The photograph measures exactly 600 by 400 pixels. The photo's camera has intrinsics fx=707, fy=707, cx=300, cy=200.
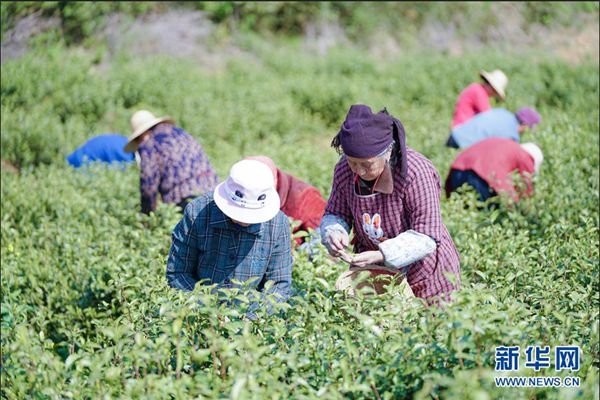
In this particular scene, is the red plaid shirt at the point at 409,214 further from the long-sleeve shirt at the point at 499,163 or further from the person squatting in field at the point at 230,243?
the long-sleeve shirt at the point at 499,163

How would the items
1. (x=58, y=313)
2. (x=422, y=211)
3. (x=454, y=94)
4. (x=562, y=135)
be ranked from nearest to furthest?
(x=422, y=211) → (x=58, y=313) → (x=562, y=135) → (x=454, y=94)

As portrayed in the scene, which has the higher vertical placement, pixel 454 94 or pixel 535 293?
pixel 535 293

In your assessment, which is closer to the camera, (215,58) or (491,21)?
(215,58)

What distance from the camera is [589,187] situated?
5387 millimetres

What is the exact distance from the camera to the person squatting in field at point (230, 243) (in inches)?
124

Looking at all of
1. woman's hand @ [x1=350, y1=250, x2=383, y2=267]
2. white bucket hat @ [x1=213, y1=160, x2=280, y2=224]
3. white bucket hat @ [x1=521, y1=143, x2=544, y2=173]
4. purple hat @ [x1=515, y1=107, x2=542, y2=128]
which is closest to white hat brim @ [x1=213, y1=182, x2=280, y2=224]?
white bucket hat @ [x1=213, y1=160, x2=280, y2=224]

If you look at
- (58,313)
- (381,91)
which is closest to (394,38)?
(381,91)

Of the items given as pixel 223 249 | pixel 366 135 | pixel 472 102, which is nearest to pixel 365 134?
pixel 366 135

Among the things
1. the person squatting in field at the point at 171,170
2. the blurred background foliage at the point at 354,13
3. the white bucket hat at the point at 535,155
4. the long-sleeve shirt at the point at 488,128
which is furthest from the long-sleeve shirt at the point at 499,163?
the blurred background foliage at the point at 354,13

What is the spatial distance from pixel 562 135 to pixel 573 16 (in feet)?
37.2

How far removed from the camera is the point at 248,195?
10.1 ft

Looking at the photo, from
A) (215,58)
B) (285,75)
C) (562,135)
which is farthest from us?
(215,58)

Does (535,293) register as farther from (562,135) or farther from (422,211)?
(562,135)

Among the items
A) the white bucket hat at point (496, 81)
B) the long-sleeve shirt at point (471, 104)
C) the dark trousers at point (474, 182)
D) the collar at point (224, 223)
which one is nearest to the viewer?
the collar at point (224, 223)
